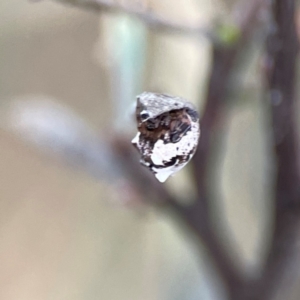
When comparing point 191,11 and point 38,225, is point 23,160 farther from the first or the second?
point 191,11

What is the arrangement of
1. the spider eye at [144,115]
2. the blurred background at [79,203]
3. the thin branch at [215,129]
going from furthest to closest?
1. the blurred background at [79,203]
2. the thin branch at [215,129]
3. the spider eye at [144,115]

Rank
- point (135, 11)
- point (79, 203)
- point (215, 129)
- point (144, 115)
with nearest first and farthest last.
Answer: point (144, 115)
point (135, 11)
point (215, 129)
point (79, 203)

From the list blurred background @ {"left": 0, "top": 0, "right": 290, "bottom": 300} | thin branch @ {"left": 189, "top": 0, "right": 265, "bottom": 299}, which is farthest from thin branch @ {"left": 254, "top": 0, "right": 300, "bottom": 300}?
blurred background @ {"left": 0, "top": 0, "right": 290, "bottom": 300}

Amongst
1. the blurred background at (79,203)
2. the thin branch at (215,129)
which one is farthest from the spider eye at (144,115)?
the blurred background at (79,203)

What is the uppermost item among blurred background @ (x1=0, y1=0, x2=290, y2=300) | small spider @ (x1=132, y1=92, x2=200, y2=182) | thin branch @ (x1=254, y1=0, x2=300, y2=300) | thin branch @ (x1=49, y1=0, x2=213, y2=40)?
blurred background @ (x1=0, y1=0, x2=290, y2=300)

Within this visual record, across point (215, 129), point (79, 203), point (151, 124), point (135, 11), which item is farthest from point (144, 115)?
point (79, 203)

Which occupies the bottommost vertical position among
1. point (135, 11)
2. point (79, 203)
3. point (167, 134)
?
point (167, 134)

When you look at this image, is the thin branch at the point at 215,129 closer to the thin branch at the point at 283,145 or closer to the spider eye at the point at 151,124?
the thin branch at the point at 283,145

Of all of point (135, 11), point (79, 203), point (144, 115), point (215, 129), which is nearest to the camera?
point (144, 115)

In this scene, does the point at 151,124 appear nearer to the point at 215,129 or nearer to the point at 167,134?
the point at 167,134

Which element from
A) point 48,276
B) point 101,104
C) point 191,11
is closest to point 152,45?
point 191,11

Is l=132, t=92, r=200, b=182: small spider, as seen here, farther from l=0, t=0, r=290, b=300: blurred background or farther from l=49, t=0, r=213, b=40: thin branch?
l=0, t=0, r=290, b=300: blurred background
